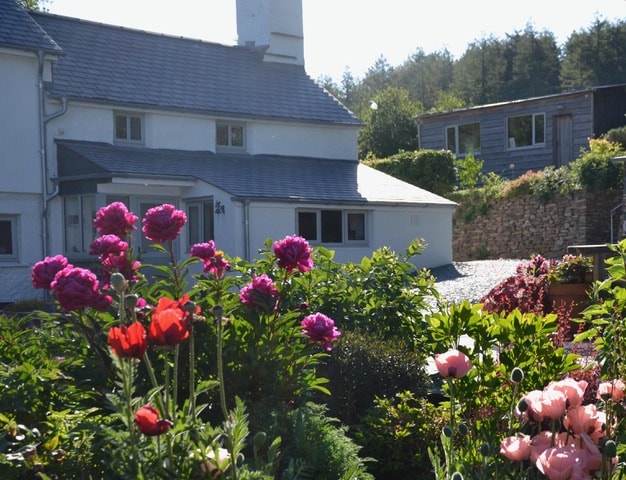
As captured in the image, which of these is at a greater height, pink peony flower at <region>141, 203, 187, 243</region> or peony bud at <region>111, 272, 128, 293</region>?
pink peony flower at <region>141, 203, 187, 243</region>

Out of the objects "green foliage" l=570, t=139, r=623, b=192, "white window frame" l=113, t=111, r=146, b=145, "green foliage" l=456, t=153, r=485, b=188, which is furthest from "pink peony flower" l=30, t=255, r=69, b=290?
"green foliage" l=456, t=153, r=485, b=188

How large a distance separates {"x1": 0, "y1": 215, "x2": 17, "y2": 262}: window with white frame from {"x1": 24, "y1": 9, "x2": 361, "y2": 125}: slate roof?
326 centimetres

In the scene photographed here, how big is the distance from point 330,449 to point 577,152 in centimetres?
2824

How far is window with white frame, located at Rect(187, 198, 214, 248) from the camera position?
71.9ft

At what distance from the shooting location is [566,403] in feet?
9.85

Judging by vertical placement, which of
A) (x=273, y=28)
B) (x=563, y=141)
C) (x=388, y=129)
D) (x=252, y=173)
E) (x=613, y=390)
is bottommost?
(x=613, y=390)

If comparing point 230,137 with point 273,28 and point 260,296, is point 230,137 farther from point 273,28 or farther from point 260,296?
point 260,296

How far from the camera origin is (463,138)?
33375mm

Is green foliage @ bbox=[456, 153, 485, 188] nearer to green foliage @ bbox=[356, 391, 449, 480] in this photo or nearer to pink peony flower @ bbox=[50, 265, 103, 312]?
green foliage @ bbox=[356, 391, 449, 480]

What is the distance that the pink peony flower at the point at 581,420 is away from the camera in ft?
9.75

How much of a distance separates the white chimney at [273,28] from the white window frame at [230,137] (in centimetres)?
396

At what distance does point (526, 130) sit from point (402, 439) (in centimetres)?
2838

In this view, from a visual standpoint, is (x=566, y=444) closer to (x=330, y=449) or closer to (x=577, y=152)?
(x=330, y=449)

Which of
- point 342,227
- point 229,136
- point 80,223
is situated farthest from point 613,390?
point 229,136
